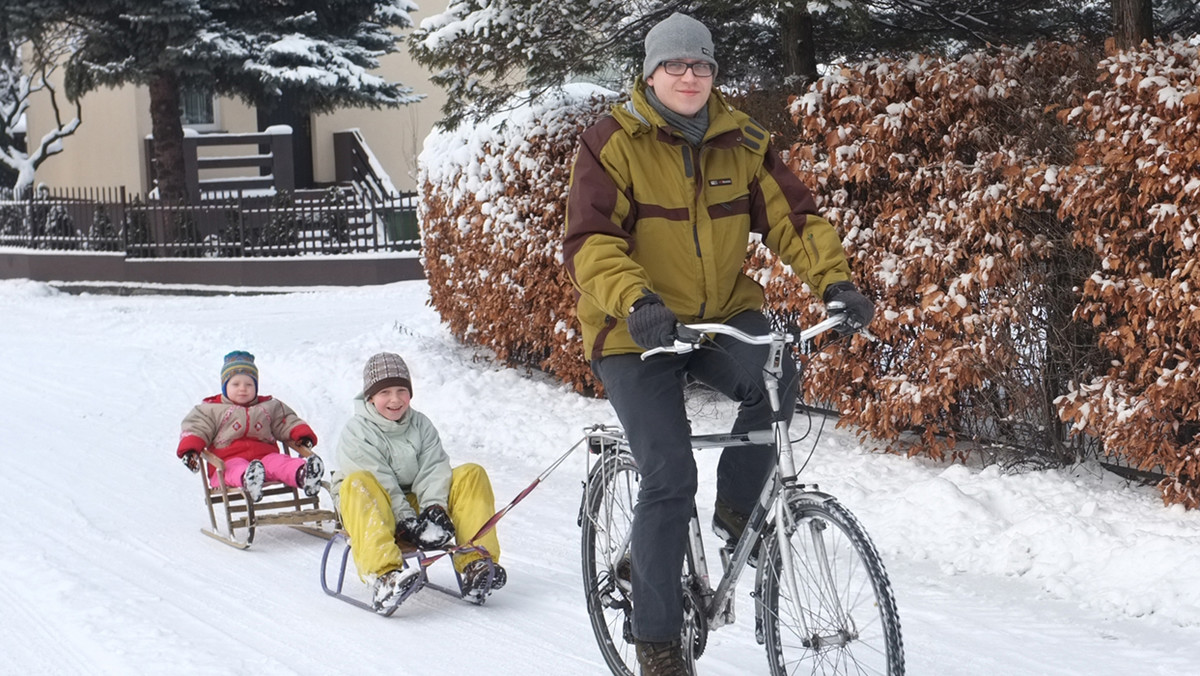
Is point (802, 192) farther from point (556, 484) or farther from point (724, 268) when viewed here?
point (556, 484)

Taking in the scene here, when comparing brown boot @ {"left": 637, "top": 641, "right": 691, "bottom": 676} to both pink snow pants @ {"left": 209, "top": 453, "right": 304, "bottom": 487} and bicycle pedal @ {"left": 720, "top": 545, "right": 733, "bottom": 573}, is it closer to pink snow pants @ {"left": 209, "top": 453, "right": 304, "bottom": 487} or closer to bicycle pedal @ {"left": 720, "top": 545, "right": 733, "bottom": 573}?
bicycle pedal @ {"left": 720, "top": 545, "right": 733, "bottom": 573}

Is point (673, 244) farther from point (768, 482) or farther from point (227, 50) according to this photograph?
point (227, 50)

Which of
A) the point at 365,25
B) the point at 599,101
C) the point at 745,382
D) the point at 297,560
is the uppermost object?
the point at 365,25

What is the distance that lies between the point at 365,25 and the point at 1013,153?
18.5m

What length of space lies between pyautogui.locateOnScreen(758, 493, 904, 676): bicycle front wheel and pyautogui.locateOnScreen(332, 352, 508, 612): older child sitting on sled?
190 cm

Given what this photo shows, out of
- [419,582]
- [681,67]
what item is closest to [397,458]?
[419,582]

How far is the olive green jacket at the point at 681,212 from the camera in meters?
4.05

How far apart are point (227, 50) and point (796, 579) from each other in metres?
19.1

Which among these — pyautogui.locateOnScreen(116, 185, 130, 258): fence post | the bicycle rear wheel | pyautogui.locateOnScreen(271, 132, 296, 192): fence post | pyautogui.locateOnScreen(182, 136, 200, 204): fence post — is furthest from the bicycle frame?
pyautogui.locateOnScreen(182, 136, 200, 204): fence post

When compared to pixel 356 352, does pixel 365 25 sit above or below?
above

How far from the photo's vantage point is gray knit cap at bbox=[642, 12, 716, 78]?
405 centimetres

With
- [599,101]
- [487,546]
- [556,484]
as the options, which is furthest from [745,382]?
[599,101]

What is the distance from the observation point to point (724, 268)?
418 centimetres

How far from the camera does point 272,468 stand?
7.22 m
